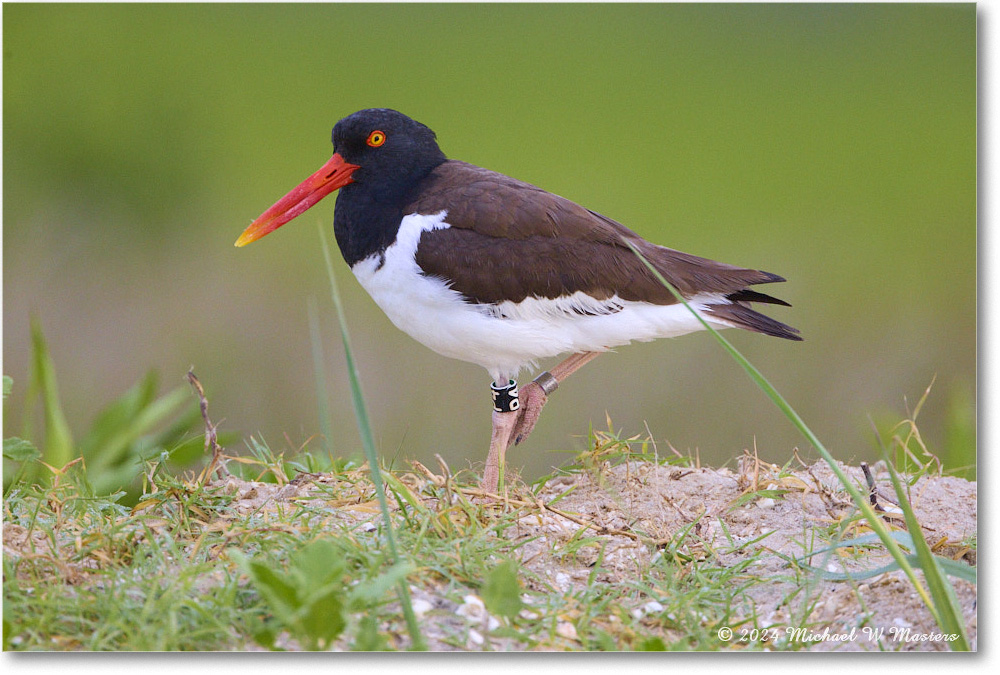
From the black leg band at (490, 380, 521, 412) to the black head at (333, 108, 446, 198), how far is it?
745mm

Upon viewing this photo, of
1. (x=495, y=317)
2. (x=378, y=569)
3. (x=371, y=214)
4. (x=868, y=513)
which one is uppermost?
(x=371, y=214)

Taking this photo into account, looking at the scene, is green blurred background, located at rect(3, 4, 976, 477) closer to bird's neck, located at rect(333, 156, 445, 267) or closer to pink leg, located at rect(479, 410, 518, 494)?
pink leg, located at rect(479, 410, 518, 494)

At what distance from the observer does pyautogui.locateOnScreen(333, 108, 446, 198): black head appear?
9.52 feet

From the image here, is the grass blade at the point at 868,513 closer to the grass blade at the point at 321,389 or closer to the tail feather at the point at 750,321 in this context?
the tail feather at the point at 750,321

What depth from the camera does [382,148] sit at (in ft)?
9.57

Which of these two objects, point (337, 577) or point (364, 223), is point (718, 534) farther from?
point (364, 223)

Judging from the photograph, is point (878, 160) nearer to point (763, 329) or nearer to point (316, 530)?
point (763, 329)

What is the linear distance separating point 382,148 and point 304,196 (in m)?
0.32

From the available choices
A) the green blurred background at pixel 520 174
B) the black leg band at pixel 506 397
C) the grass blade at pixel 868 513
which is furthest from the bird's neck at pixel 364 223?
the grass blade at pixel 868 513

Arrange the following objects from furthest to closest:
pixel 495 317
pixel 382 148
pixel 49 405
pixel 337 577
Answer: pixel 49 405 < pixel 382 148 < pixel 495 317 < pixel 337 577

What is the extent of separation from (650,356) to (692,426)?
385mm

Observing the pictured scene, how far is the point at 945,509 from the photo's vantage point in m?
2.77

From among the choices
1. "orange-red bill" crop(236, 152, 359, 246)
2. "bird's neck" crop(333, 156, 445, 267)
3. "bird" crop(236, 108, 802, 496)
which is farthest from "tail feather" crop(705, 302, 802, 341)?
"orange-red bill" crop(236, 152, 359, 246)

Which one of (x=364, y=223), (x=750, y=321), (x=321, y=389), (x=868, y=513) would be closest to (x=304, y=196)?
(x=364, y=223)
